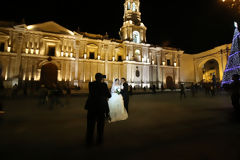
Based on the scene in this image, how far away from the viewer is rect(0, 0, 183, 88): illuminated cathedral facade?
58.9ft

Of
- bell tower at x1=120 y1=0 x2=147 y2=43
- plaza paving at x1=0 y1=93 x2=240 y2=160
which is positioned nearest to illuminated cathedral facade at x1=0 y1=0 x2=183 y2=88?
bell tower at x1=120 y1=0 x2=147 y2=43

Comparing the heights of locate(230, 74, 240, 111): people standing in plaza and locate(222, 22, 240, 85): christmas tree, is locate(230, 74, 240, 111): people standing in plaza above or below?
below

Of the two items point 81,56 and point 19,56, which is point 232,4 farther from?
point 19,56

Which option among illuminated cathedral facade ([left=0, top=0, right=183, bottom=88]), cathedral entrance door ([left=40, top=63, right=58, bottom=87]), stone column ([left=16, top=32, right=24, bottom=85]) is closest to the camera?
Answer: stone column ([left=16, top=32, right=24, bottom=85])

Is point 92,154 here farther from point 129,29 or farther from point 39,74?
point 129,29

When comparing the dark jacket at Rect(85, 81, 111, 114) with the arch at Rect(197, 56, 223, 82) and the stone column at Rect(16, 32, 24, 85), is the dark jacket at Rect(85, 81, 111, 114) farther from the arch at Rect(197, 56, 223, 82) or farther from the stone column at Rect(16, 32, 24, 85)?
the arch at Rect(197, 56, 223, 82)

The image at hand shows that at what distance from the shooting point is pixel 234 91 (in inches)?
154

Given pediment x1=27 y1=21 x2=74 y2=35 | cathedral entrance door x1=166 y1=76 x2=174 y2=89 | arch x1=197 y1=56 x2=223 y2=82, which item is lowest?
cathedral entrance door x1=166 y1=76 x2=174 y2=89

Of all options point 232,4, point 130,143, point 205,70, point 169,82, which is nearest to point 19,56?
point 130,143

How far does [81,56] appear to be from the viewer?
2173 cm

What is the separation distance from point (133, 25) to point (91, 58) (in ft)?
40.5

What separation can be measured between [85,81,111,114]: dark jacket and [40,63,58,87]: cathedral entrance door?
1948 cm

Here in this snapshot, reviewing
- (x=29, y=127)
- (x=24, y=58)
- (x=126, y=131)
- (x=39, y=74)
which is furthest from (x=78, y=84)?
(x=126, y=131)

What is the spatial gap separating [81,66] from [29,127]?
1920cm
